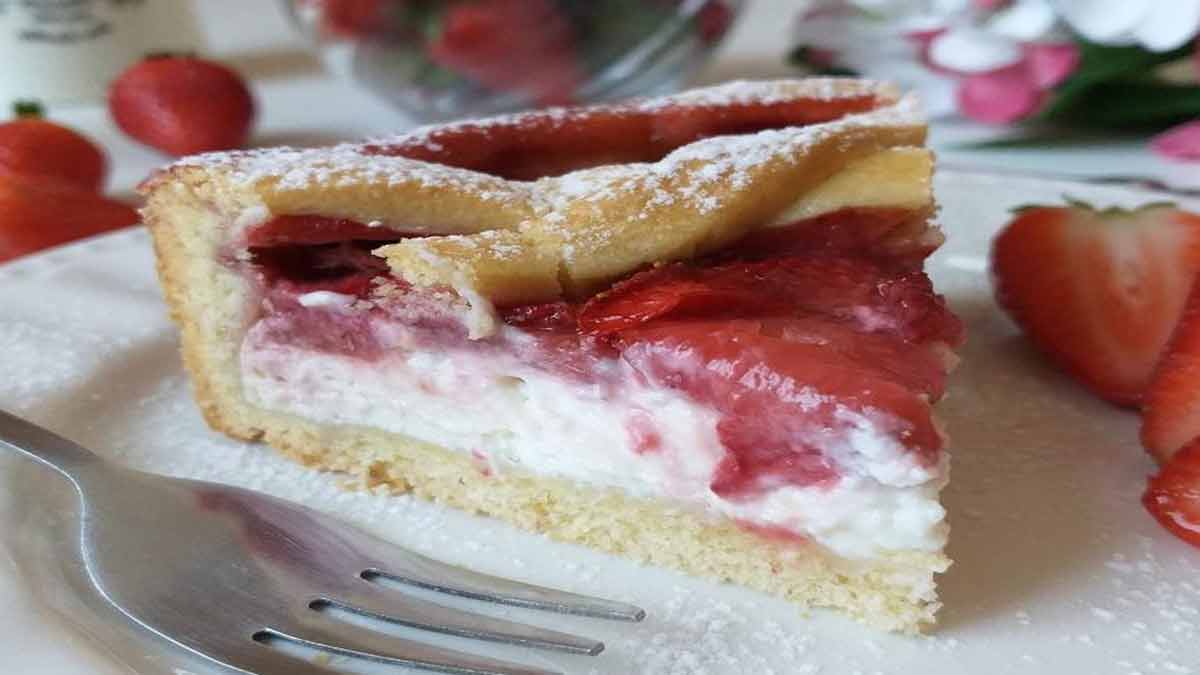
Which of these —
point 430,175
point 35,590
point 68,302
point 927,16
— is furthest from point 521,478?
point 927,16

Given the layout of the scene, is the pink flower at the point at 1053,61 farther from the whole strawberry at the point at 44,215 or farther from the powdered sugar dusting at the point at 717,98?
the whole strawberry at the point at 44,215

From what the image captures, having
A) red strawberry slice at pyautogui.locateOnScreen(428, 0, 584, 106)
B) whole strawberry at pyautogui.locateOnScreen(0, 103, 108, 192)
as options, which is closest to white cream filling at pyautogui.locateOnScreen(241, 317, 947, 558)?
whole strawberry at pyautogui.locateOnScreen(0, 103, 108, 192)

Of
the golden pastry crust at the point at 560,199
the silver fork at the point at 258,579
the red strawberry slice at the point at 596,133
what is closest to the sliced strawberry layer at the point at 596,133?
the red strawberry slice at the point at 596,133

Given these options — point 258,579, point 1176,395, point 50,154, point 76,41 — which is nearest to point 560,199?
Result: point 258,579

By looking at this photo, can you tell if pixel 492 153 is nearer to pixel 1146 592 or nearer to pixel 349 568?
pixel 349 568

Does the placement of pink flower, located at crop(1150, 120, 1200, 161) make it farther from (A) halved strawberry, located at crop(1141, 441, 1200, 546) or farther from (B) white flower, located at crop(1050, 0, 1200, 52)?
(A) halved strawberry, located at crop(1141, 441, 1200, 546)

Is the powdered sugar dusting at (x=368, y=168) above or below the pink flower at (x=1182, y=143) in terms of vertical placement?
above

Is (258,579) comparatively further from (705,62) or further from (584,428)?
(705,62)
